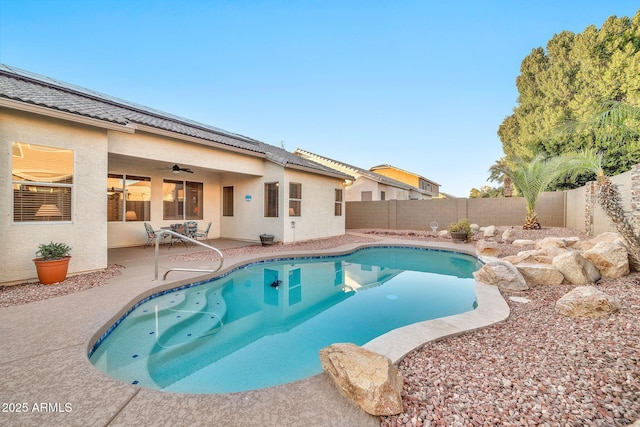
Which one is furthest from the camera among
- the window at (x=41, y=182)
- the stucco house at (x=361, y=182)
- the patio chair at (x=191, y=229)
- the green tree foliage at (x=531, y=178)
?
the stucco house at (x=361, y=182)

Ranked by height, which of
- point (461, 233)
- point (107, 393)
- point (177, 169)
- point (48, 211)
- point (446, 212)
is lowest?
point (107, 393)

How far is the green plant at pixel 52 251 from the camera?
16.9 ft

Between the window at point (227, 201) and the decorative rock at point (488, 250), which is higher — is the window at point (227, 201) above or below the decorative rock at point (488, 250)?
above

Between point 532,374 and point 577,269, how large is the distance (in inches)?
161

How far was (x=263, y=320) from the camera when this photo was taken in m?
4.90

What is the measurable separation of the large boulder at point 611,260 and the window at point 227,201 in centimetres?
1185

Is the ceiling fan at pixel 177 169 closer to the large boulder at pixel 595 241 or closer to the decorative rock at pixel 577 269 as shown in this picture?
the decorative rock at pixel 577 269

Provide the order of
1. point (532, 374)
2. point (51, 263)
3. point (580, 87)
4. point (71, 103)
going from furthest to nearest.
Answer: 1. point (580, 87)
2. point (71, 103)
3. point (51, 263)
4. point (532, 374)

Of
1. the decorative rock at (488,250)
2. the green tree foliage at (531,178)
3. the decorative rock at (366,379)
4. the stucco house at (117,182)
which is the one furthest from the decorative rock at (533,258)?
the stucco house at (117,182)

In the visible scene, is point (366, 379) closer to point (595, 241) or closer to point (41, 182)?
point (41, 182)

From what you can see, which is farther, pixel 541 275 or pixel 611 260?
pixel 541 275

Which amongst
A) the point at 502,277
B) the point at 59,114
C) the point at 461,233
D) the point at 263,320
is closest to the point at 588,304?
the point at 502,277

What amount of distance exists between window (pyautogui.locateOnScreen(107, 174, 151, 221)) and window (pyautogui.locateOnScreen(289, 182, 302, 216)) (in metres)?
5.42

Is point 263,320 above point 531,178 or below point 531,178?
below
